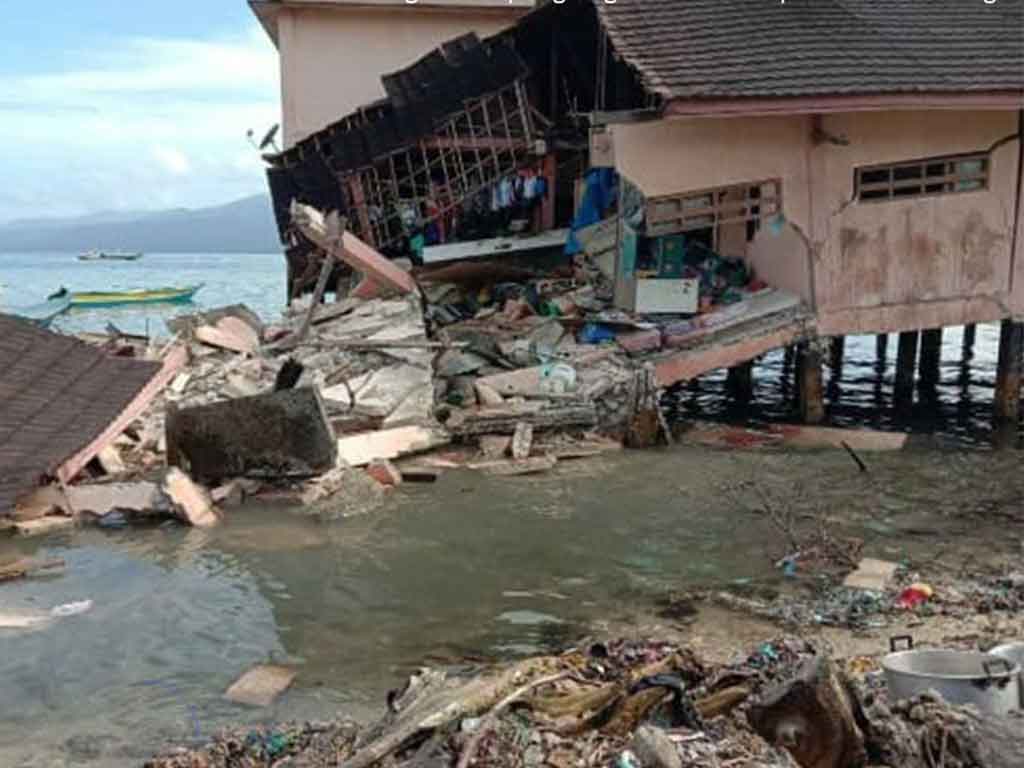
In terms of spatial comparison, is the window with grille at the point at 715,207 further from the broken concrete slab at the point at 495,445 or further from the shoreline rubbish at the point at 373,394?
the broken concrete slab at the point at 495,445

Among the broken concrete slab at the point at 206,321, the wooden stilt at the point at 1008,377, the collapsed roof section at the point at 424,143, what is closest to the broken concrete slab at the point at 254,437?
the broken concrete slab at the point at 206,321

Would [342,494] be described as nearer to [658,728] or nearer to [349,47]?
[658,728]

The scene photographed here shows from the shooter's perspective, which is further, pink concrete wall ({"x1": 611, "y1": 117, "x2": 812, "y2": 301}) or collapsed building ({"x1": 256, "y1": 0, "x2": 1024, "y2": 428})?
pink concrete wall ({"x1": 611, "y1": 117, "x2": 812, "y2": 301})

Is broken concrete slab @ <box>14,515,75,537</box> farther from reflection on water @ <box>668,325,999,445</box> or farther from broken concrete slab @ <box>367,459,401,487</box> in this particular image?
reflection on water @ <box>668,325,999,445</box>

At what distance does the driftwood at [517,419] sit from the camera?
15086 millimetres

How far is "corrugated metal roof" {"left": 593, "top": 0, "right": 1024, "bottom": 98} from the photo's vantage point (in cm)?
1499

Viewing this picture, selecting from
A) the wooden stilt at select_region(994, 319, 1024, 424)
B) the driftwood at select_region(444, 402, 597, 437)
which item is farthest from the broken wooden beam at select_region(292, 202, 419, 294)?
the wooden stilt at select_region(994, 319, 1024, 424)

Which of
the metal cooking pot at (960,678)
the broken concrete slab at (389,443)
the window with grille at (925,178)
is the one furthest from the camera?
the window with grille at (925,178)

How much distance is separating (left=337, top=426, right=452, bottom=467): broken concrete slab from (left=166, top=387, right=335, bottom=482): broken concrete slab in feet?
2.52

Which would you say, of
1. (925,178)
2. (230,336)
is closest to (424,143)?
(230,336)

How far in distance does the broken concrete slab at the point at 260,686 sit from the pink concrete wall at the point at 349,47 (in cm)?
1822

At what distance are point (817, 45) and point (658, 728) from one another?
12992 mm

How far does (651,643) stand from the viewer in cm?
738

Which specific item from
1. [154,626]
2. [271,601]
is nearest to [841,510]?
[271,601]
